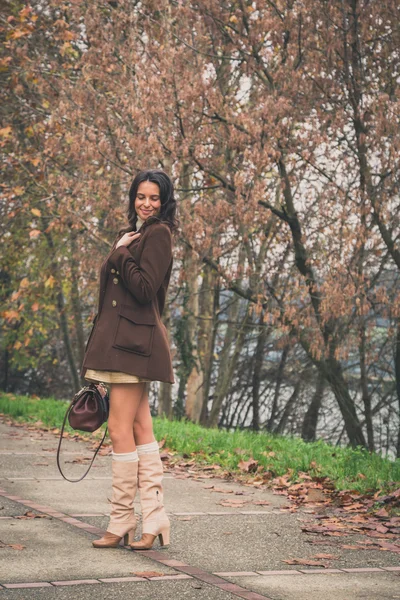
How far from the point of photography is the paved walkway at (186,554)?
4.15 m

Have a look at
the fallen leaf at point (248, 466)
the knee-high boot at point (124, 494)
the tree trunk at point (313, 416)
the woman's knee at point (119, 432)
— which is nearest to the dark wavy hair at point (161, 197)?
the woman's knee at point (119, 432)

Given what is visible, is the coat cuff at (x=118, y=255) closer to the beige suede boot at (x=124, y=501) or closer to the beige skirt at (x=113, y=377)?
the beige skirt at (x=113, y=377)

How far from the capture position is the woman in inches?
194

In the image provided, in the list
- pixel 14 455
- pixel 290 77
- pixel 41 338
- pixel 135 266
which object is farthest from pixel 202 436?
pixel 41 338

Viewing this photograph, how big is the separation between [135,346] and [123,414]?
378 millimetres

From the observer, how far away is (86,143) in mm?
13312

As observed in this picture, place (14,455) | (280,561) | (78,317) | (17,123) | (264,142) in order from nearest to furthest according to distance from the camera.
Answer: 1. (280,561)
2. (14,455)
3. (264,142)
4. (17,123)
5. (78,317)

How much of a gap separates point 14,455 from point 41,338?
14265mm

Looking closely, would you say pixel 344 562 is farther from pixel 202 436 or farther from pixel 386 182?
pixel 386 182

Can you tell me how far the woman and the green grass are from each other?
8.52 ft

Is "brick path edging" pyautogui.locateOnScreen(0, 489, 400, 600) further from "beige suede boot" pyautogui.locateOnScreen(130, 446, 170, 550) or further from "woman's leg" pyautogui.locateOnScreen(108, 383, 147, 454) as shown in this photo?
"woman's leg" pyautogui.locateOnScreen(108, 383, 147, 454)

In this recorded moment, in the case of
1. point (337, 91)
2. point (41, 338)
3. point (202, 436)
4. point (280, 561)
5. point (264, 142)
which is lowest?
point (280, 561)

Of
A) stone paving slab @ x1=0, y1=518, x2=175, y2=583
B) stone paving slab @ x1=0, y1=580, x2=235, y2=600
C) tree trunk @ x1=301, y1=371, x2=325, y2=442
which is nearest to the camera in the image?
stone paving slab @ x1=0, y1=580, x2=235, y2=600

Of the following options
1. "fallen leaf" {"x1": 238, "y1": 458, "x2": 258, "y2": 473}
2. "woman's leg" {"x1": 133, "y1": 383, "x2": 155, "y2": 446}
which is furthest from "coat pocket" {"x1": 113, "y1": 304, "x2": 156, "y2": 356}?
"fallen leaf" {"x1": 238, "y1": 458, "x2": 258, "y2": 473}
